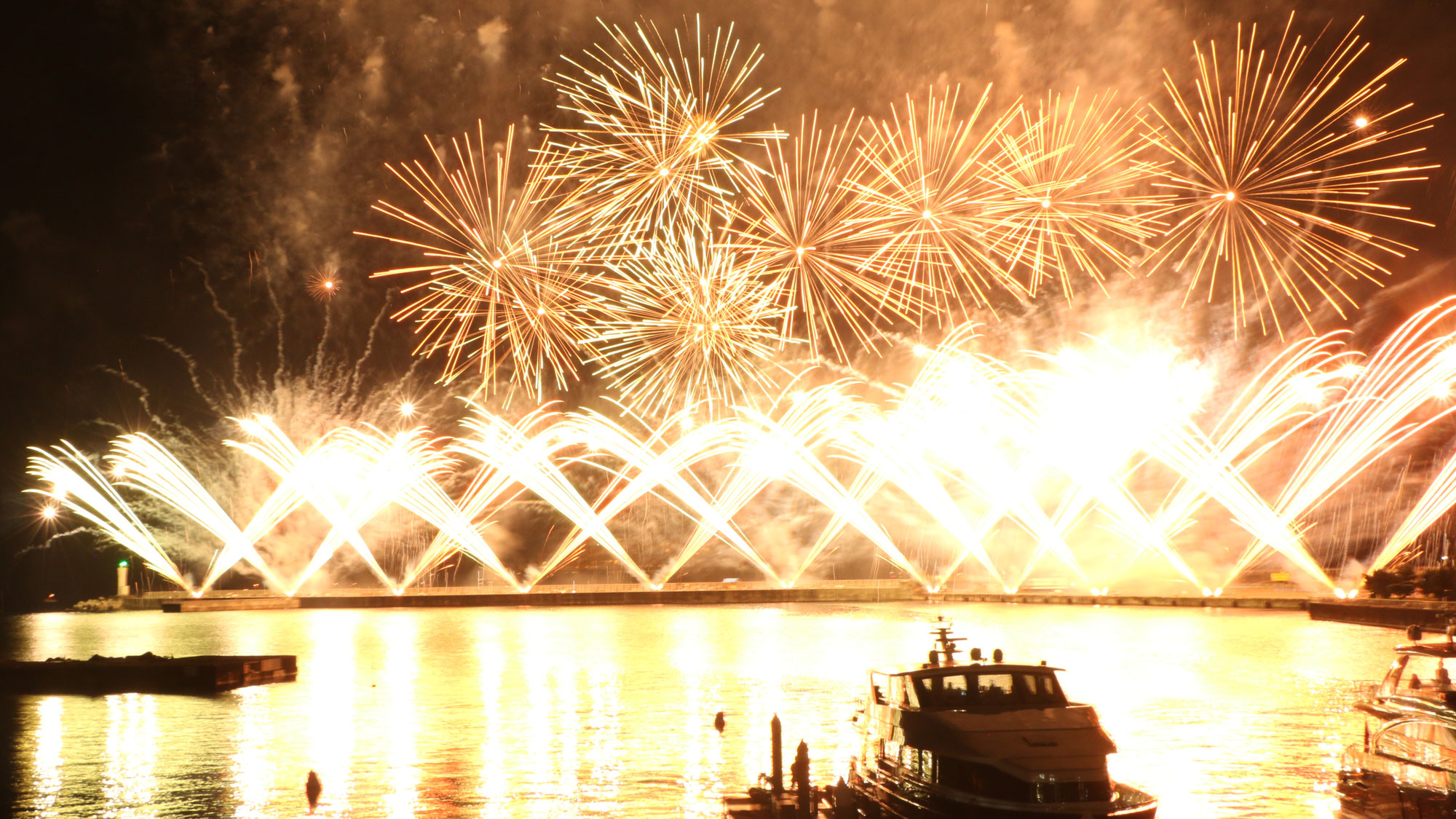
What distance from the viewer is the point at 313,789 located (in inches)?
853

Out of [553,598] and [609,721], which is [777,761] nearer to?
[609,721]

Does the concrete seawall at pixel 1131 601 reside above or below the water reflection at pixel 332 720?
below

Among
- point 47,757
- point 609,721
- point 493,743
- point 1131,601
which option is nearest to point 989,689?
point 493,743

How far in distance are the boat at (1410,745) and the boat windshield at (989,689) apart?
17.5 feet

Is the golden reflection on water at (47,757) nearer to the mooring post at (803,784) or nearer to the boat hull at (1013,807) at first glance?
the mooring post at (803,784)

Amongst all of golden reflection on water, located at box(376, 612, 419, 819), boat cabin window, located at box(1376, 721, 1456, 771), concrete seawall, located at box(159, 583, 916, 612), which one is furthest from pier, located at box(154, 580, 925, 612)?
boat cabin window, located at box(1376, 721, 1456, 771)

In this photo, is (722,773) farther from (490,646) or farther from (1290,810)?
(490,646)

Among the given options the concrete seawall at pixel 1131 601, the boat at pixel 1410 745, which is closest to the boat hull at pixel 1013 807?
the boat at pixel 1410 745

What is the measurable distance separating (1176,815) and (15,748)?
29.1 meters

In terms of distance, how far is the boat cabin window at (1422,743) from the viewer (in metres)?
15.9

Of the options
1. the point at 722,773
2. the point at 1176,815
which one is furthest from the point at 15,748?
the point at 1176,815

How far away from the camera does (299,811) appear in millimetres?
21094

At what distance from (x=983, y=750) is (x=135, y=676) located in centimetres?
3826

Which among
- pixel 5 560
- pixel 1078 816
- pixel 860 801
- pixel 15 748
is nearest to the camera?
pixel 1078 816
